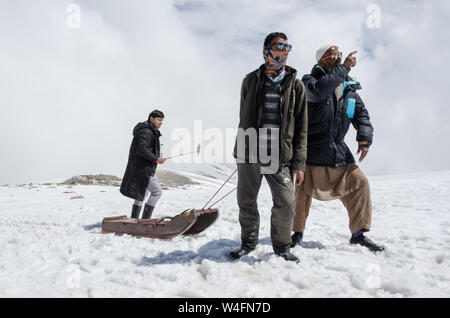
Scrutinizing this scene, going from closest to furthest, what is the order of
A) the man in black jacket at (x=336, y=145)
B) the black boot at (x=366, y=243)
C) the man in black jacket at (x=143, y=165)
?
the black boot at (x=366, y=243) < the man in black jacket at (x=336, y=145) < the man in black jacket at (x=143, y=165)

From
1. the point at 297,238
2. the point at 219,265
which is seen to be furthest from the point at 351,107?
the point at 219,265

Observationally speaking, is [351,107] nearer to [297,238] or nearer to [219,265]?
[297,238]

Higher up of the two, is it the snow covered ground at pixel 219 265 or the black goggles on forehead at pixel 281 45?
the black goggles on forehead at pixel 281 45

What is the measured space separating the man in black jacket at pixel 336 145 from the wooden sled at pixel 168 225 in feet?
3.99

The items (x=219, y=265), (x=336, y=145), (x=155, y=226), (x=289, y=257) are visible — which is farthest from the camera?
(x=155, y=226)

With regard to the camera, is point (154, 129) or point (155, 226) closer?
point (155, 226)

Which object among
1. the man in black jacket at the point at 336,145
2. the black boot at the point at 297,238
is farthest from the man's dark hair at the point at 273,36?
the black boot at the point at 297,238

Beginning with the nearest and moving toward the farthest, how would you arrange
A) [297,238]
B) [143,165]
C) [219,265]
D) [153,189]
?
[219,265], [297,238], [143,165], [153,189]

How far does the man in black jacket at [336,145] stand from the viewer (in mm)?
3605

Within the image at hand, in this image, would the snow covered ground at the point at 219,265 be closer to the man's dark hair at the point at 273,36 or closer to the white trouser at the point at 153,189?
the white trouser at the point at 153,189

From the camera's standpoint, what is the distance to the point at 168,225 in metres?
4.04

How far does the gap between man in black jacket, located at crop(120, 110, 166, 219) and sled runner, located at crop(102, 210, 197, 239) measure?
570 millimetres

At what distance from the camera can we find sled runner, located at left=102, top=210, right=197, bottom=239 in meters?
3.83

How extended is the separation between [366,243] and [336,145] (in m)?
1.22
